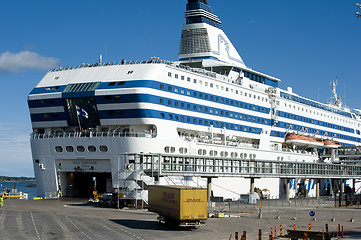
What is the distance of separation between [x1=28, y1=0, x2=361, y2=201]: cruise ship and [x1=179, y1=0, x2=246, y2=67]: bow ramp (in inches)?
5.9

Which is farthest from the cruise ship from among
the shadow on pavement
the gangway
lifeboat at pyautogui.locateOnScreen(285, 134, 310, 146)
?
the shadow on pavement

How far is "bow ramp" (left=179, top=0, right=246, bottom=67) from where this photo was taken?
2468 inches

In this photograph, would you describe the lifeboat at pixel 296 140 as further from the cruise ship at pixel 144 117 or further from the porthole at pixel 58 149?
the porthole at pixel 58 149

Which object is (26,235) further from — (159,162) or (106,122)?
(106,122)

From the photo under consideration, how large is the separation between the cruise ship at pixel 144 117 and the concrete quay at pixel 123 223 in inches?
201

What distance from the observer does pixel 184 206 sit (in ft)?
89.2

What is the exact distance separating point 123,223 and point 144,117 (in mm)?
16297

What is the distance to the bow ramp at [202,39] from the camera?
62688 millimetres

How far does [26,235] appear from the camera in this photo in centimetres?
2541

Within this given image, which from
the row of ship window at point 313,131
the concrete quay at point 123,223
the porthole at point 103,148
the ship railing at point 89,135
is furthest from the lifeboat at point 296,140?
the porthole at point 103,148

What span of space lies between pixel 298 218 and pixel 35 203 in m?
24.3

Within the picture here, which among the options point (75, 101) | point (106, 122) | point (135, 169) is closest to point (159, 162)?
point (135, 169)

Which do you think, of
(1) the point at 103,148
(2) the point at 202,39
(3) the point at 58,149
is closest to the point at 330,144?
(2) the point at 202,39

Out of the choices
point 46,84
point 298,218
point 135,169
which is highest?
point 46,84
